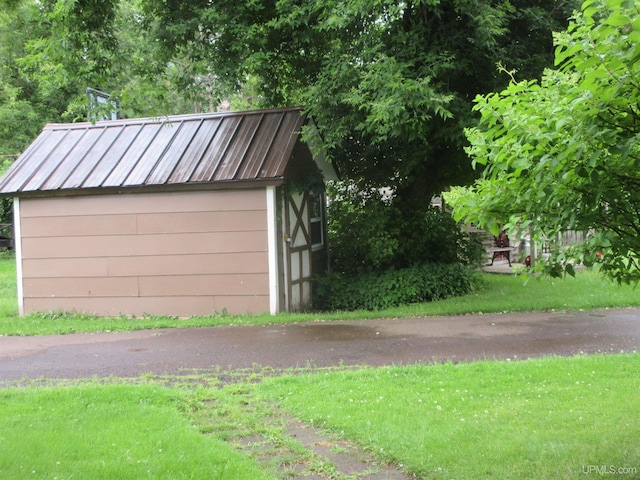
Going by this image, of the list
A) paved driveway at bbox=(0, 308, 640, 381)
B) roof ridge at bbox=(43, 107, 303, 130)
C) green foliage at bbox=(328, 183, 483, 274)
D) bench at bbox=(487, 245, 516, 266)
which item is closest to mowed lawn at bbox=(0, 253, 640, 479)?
paved driveway at bbox=(0, 308, 640, 381)

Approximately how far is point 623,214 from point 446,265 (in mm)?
9836

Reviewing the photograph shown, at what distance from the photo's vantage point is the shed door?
1195 cm

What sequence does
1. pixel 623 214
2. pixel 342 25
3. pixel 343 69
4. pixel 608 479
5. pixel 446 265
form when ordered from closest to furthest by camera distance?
pixel 623 214 → pixel 608 479 → pixel 342 25 → pixel 343 69 → pixel 446 265

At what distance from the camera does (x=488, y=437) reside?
4699 millimetres

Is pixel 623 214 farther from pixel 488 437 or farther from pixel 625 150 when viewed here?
pixel 488 437

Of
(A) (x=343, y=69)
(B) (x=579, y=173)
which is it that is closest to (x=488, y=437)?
(B) (x=579, y=173)

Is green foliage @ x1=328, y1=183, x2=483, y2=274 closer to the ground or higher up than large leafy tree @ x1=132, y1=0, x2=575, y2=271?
closer to the ground

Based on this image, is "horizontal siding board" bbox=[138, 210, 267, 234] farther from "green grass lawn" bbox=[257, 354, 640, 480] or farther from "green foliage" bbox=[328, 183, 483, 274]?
"green grass lawn" bbox=[257, 354, 640, 480]

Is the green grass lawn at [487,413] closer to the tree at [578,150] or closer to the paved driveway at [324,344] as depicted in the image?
the paved driveway at [324,344]

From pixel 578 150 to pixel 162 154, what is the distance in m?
10.3

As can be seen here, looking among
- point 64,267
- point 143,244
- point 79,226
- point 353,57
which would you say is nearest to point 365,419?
point 353,57

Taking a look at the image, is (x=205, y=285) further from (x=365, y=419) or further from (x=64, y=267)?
(x=365, y=419)

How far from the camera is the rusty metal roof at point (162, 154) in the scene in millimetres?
11461

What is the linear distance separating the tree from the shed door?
819cm
